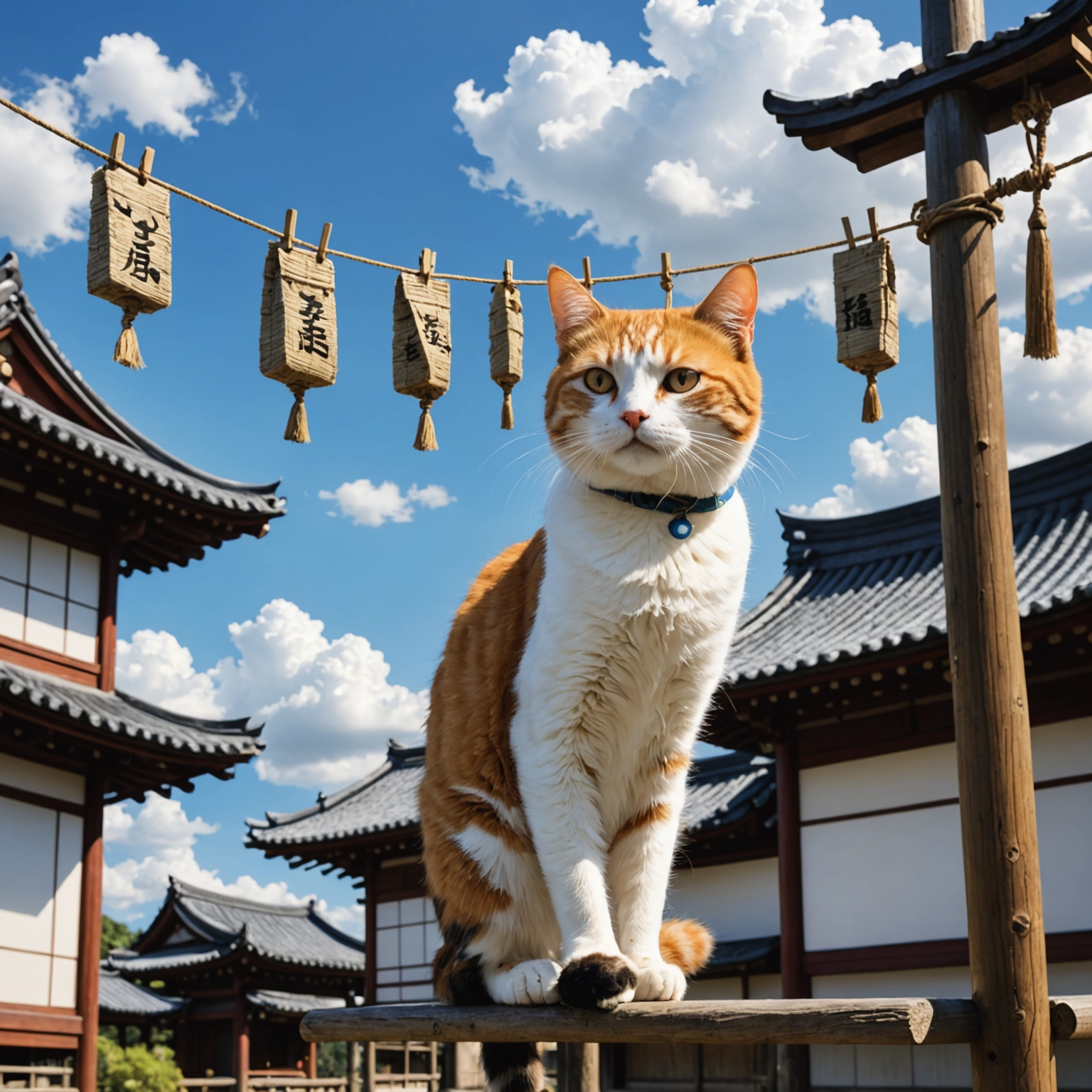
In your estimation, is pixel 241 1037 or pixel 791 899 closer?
pixel 791 899

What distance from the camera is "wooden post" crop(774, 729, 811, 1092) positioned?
930cm

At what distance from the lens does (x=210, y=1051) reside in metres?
21.2

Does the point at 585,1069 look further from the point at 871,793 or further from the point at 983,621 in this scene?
the point at 871,793

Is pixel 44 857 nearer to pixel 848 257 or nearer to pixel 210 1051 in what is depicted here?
pixel 848 257

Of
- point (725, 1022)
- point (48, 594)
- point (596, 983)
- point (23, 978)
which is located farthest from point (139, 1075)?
point (725, 1022)

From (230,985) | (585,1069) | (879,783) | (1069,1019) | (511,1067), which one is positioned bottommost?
(230,985)

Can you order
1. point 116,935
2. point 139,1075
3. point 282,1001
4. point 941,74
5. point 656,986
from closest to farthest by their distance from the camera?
point 656,986 → point 941,74 → point 139,1075 → point 282,1001 → point 116,935

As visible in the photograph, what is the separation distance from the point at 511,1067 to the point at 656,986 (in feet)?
2.06

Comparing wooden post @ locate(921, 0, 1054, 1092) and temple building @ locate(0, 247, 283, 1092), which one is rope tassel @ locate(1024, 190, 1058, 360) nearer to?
wooden post @ locate(921, 0, 1054, 1092)

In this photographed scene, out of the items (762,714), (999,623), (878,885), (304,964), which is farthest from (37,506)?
(304,964)

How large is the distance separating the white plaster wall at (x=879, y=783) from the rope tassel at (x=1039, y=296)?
5607mm

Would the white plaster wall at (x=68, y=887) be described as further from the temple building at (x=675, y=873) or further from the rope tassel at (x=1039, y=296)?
the rope tassel at (x=1039, y=296)

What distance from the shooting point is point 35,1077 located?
9578 millimetres

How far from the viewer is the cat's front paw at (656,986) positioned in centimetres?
273
